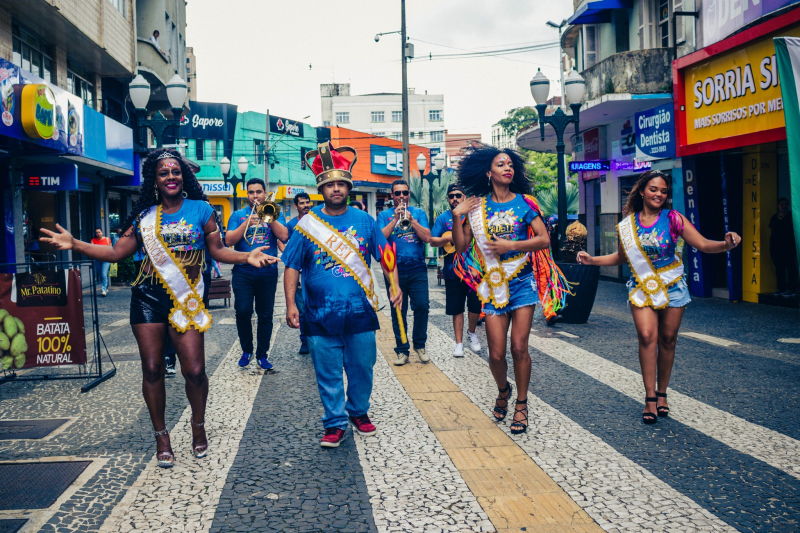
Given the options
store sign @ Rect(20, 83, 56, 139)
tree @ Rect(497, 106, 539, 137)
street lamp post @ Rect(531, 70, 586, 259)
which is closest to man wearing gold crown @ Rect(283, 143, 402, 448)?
street lamp post @ Rect(531, 70, 586, 259)

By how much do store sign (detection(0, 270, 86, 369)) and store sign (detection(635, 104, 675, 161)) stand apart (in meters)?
12.5

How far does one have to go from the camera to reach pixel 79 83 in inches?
750

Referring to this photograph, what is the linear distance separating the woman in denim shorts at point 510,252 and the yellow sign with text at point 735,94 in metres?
7.54

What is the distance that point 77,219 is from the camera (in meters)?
20.5

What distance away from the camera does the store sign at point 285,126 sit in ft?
154

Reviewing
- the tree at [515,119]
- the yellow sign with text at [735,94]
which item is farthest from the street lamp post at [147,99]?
the tree at [515,119]

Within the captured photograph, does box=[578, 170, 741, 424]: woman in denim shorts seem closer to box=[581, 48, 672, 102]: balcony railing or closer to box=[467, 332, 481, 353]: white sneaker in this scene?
box=[467, 332, 481, 353]: white sneaker

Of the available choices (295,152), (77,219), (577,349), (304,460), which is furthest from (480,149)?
(295,152)

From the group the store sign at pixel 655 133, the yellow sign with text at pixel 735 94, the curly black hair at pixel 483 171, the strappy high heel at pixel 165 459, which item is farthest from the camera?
the store sign at pixel 655 133

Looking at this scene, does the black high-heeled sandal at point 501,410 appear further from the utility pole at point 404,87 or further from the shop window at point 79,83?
the utility pole at point 404,87

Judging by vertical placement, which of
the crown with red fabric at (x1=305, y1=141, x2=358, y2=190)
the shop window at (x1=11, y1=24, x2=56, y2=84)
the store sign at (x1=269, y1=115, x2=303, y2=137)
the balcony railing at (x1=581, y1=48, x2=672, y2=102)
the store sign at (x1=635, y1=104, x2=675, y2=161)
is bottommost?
the crown with red fabric at (x1=305, y1=141, x2=358, y2=190)

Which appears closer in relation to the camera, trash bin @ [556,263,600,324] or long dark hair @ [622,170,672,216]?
long dark hair @ [622,170,672,216]

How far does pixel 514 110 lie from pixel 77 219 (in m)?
59.1

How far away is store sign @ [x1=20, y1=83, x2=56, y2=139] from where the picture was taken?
11.8 m
